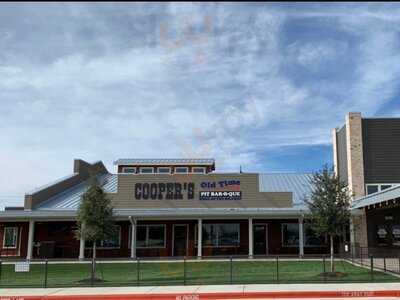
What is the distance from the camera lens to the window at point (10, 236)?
3438 centimetres

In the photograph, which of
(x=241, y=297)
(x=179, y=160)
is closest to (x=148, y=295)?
(x=241, y=297)

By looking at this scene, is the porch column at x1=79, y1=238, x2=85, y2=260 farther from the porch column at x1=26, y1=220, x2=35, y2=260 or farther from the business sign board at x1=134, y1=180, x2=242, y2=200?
the business sign board at x1=134, y1=180, x2=242, y2=200

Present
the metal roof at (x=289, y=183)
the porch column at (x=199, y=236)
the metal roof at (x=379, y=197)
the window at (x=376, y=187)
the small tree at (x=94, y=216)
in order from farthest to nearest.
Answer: the metal roof at (x=289, y=183) < the porch column at (x=199, y=236) < the window at (x=376, y=187) < the metal roof at (x=379, y=197) < the small tree at (x=94, y=216)

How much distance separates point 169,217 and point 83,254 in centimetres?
589

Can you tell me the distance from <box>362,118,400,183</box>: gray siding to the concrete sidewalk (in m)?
15.1

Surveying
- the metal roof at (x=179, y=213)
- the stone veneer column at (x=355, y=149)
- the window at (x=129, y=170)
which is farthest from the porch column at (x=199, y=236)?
the window at (x=129, y=170)

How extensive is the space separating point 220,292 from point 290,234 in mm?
18340

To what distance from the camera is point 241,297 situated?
618 inches

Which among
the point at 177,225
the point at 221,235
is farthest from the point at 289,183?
the point at 177,225

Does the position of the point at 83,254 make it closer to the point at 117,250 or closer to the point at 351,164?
the point at 117,250

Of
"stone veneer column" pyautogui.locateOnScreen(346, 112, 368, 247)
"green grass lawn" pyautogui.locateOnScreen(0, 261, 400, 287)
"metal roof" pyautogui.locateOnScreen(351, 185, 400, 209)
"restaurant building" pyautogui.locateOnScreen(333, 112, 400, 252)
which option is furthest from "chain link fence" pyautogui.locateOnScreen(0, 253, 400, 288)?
"stone veneer column" pyautogui.locateOnScreen(346, 112, 368, 247)

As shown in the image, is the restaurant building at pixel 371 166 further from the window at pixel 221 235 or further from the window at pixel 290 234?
the window at pixel 221 235

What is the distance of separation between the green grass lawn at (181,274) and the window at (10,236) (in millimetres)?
7228

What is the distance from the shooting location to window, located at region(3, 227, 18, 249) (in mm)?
34375
